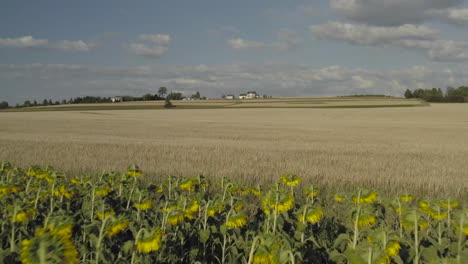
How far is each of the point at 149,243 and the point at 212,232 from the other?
1.16 metres

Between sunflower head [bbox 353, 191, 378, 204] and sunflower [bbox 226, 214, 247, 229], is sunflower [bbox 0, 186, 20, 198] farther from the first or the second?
sunflower head [bbox 353, 191, 378, 204]

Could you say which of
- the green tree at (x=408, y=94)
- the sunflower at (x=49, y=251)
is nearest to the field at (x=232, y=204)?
the sunflower at (x=49, y=251)

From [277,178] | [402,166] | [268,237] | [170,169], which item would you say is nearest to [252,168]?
[277,178]

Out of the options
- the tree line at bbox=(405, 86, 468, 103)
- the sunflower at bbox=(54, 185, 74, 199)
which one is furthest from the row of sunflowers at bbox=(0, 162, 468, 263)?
the tree line at bbox=(405, 86, 468, 103)

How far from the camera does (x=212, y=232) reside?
3.67 m

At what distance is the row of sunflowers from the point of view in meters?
2.28

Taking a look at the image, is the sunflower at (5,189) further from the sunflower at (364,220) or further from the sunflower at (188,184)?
the sunflower at (364,220)

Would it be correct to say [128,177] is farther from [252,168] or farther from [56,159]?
[56,159]

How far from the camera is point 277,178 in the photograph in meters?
9.77

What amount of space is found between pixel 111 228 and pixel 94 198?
1709mm

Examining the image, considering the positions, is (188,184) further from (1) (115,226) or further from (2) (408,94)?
(2) (408,94)

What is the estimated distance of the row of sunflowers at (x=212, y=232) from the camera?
2.28m

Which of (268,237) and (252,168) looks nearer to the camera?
(268,237)

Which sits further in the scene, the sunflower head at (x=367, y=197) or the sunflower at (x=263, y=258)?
the sunflower head at (x=367, y=197)
